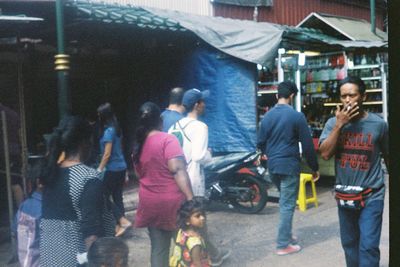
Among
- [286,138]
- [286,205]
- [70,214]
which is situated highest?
[286,138]

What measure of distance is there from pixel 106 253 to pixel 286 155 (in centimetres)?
331

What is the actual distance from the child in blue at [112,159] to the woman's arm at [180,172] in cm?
278

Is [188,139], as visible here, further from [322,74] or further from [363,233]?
[322,74]

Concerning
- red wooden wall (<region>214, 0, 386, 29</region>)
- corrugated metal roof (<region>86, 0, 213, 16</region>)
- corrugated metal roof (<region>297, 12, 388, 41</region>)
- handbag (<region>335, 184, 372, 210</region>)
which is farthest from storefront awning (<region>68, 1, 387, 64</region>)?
handbag (<region>335, 184, 372, 210</region>)

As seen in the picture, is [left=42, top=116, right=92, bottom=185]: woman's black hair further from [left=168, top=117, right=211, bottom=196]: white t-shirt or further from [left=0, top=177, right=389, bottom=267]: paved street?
[left=0, top=177, right=389, bottom=267]: paved street

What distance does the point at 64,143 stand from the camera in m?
3.28

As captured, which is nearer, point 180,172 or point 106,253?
point 106,253

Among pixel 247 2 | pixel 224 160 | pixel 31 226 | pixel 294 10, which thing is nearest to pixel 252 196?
pixel 224 160

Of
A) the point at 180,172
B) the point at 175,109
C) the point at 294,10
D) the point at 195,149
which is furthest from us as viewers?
the point at 294,10

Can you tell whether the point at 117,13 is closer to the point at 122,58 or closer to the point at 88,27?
the point at 88,27

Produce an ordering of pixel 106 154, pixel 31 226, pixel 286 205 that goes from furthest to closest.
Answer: pixel 106 154 < pixel 286 205 < pixel 31 226

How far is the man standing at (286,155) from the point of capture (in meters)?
6.04

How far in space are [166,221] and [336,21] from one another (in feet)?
35.2

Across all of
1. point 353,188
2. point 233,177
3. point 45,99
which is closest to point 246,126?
point 233,177
